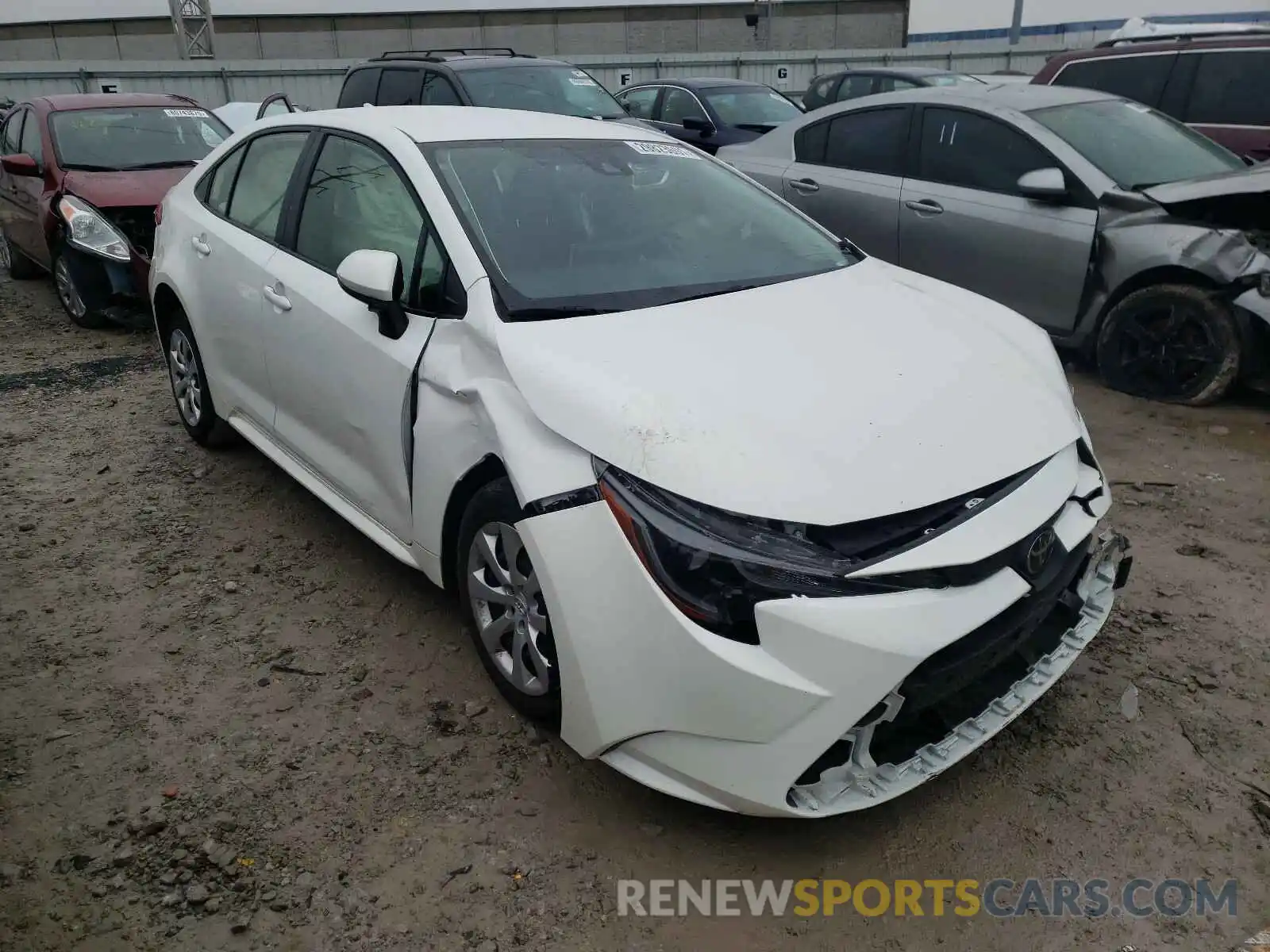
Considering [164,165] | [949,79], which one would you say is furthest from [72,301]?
[949,79]

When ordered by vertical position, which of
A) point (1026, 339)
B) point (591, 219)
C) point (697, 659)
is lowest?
point (697, 659)

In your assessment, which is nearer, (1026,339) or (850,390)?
(850,390)

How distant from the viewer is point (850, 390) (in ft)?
8.23

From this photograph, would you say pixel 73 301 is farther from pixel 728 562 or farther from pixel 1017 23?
pixel 1017 23

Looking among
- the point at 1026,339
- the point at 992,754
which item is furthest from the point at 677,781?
the point at 1026,339

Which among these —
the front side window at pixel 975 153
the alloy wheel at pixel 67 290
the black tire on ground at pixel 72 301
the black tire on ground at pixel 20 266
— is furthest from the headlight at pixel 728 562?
the black tire on ground at pixel 20 266

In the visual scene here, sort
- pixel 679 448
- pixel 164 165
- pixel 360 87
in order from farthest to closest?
pixel 360 87
pixel 164 165
pixel 679 448

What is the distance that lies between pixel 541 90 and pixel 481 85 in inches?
23.7

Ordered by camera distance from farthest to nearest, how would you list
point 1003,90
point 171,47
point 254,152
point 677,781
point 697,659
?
1. point 171,47
2. point 1003,90
3. point 254,152
4. point 677,781
5. point 697,659

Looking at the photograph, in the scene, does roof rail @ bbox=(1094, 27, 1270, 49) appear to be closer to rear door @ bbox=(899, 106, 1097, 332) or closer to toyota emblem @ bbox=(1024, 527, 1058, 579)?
rear door @ bbox=(899, 106, 1097, 332)

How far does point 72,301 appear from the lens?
730 centimetres

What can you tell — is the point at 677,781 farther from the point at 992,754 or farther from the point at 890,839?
the point at 992,754

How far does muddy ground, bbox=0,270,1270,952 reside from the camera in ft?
7.47

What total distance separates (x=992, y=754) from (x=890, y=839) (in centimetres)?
45
